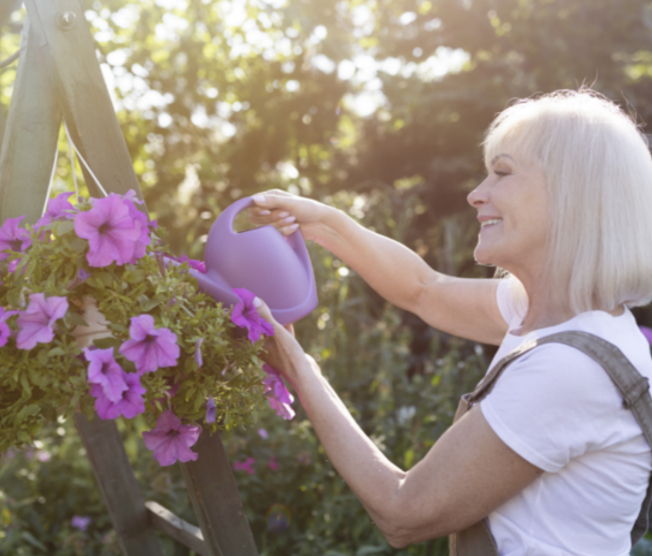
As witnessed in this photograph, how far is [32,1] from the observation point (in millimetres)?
1122

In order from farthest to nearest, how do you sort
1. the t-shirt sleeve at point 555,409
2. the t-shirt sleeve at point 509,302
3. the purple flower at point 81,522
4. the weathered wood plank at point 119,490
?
the purple flower at point 81,522 < the weathered wood plank at point 119,490 < the t-shirt sleeve at point 509,302 < the t-shirt sleeve at point 555,409

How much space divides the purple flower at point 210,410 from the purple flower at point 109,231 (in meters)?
0.29

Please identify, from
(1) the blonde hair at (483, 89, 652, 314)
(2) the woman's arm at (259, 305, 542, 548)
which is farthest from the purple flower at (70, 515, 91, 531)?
(1) the blonde hair at (483, 89, 652, 314)

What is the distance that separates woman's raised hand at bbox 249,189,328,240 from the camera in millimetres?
1416

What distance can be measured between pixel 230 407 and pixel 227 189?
20.3ft

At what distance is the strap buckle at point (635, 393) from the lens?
3.37ft

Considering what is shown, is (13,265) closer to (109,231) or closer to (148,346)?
(109,231)

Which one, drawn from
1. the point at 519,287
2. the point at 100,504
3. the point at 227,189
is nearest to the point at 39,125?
the point at 519,287

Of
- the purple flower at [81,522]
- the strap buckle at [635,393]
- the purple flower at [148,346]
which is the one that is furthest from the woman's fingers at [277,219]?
the purple flower at [81,522]

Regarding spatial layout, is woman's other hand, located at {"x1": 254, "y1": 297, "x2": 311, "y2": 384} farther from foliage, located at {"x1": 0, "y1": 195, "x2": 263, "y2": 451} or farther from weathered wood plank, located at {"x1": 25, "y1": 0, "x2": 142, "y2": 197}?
weathered wood plank, located at {"x1": 25, "y1": 0, "x2": 142, "y2": 197}

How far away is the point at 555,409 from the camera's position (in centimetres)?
100

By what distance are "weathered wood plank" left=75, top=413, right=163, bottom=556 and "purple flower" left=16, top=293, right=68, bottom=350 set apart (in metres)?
1.04

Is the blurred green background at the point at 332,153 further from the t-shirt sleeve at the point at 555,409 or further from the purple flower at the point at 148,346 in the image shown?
the t-shirt sleeve at the point at 555,409

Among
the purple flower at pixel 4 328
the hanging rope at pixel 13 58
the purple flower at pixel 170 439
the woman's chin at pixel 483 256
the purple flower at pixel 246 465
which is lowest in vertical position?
the purple flower at pixel 170 439
